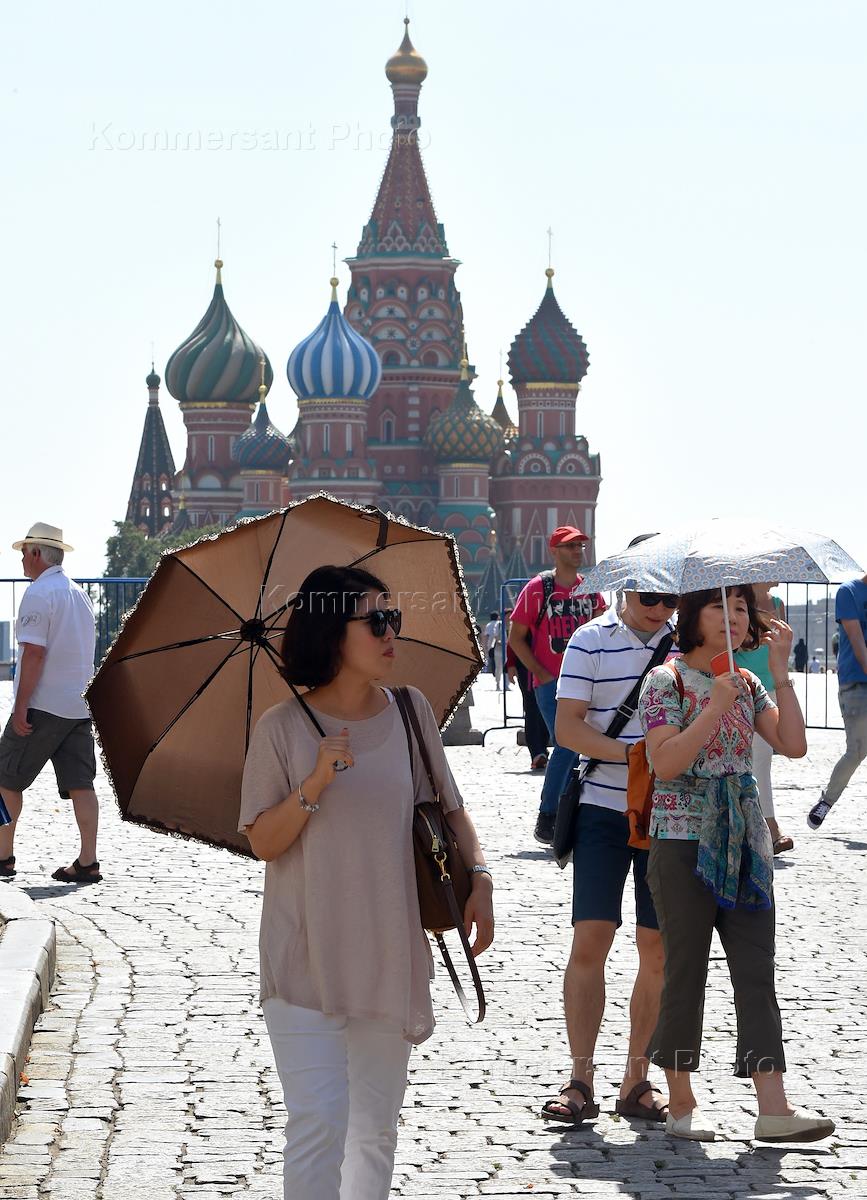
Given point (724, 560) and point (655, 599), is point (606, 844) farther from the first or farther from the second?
point (724, 560)

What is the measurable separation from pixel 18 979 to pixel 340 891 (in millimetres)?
2664

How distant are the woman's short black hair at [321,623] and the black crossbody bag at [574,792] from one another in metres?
1.77

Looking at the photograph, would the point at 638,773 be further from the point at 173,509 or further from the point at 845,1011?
the point at 173,509

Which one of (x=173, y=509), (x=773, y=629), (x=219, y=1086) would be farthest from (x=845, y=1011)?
(x=173, y=509)

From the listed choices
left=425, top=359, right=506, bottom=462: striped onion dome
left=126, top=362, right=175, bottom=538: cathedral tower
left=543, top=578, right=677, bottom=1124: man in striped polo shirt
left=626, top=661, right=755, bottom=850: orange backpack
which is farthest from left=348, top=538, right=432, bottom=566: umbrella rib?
left=126, top=362, right=175, bottom=538: cathedral tower

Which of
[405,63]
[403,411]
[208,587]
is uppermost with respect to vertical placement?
[405,63]

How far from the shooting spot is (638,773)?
5.24 meters

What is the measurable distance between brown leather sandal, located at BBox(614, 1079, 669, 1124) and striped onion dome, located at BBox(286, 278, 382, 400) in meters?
93.0

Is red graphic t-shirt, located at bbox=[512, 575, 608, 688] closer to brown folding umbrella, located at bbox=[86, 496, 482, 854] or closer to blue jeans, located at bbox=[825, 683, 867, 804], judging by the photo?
blue jeans, located at bbox=[825, 683, 867, 804]

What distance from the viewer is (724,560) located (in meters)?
5.13

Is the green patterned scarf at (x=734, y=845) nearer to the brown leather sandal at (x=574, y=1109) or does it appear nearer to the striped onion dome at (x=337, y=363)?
the brown leather sandal at (x=574, y=1109)

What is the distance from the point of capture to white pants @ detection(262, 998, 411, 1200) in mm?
3805

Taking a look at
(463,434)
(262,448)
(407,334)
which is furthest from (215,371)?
(463,434)

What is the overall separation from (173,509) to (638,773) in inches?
4824
